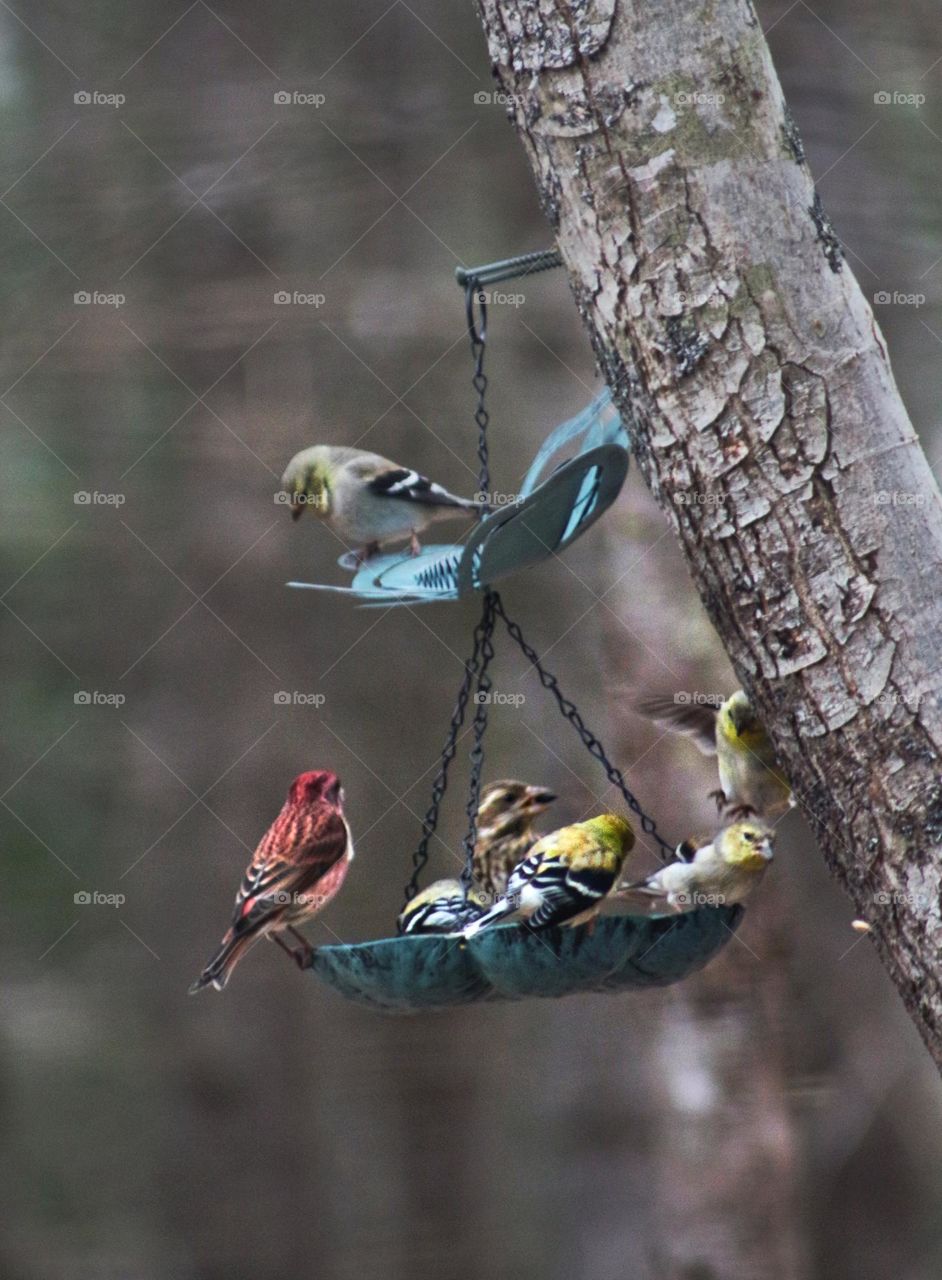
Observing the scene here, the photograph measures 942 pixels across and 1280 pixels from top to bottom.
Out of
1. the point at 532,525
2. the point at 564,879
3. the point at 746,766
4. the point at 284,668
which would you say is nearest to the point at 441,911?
the point at 564,879

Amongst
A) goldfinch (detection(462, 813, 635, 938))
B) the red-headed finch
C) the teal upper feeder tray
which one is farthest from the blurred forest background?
goldfinch (detection(462, 813, 635, 938))

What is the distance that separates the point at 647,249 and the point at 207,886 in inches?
202

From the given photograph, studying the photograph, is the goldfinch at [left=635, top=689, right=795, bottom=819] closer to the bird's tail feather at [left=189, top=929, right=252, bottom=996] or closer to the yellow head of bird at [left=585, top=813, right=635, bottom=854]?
the yellow head of bird at [left=585, top=813, right=635, bottom=854]

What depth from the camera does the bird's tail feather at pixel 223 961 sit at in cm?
337

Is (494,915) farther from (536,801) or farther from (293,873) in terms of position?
(293,873)

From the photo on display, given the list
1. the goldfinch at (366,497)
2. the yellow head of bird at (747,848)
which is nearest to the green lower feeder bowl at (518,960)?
the yellow head of bird at (747,848)

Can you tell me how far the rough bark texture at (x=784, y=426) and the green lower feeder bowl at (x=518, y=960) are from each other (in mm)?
442

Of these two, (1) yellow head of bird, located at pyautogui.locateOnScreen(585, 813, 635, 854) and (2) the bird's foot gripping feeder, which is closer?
(2) the bird's foot gripping feeder

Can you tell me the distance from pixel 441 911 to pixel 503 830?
0.43 meters

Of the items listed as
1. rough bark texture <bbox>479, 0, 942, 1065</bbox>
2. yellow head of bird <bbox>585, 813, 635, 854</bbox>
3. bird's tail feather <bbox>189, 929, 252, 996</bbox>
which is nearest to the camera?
rough bark texture <bbox>479, 0, 942, 1065</bbox>

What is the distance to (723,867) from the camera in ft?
10.4

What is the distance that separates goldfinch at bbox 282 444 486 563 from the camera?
12.2 feet

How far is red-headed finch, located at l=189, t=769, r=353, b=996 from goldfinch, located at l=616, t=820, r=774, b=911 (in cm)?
79

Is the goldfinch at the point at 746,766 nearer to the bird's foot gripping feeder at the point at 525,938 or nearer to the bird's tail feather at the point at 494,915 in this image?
the bird's foot gripping feeder at the point at 525,938
